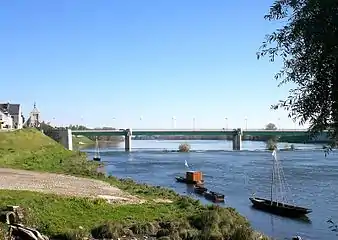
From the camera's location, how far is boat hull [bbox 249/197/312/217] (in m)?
36.5

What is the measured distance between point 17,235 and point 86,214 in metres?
6.65

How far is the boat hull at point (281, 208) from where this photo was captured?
36531 millimetres

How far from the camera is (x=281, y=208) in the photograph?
123ft

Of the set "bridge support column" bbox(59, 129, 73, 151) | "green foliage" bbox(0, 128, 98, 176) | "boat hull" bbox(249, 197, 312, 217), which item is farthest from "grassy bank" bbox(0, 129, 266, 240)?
"bridge support column" bbox(59, 129, 73, 151)

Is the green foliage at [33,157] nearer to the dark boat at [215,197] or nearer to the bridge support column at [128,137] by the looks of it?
the dark boat at [215,197]

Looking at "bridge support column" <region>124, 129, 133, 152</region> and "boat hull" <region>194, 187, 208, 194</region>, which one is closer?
"boat hull" <region>194, 187, 208, 194</region>

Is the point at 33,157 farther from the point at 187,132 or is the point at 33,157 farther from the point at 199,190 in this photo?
the point at 187,132

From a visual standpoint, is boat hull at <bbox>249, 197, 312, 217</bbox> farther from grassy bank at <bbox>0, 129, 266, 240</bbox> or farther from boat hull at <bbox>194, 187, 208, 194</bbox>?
boat hull at <bbox>194, 187, 208, 194</bbox>

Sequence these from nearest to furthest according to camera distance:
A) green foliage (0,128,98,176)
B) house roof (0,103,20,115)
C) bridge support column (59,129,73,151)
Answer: green foliage (0,128,98,176) < house roof (0,103,20,115) < bridge support column (59,129,73,151)

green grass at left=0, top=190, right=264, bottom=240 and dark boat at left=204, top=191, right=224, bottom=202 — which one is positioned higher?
green grass at left=0, top=190, right=264, bottom=240

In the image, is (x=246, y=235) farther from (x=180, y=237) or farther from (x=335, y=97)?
(x=335, y=97)

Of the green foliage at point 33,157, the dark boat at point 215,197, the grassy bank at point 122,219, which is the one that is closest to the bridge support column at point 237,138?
the green foliage at point 33,157

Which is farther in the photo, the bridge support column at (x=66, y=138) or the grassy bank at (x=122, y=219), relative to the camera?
the bridge support column at (x=66, y=138)

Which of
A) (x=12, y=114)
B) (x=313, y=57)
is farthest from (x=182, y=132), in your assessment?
(x=313, y=57)
